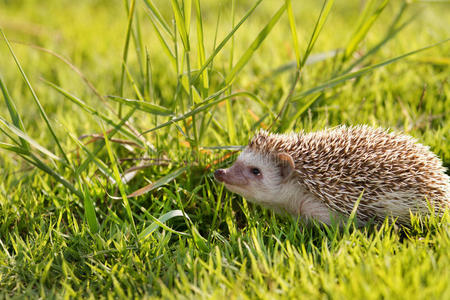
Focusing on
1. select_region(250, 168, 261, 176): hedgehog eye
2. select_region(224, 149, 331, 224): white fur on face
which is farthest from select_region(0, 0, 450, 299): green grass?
select_region(250, 168, 261, 176): hedgehog eye

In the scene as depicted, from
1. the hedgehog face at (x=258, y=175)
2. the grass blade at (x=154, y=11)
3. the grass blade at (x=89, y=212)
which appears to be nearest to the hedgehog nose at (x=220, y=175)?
the hedgehog face at (x=258, y=175)

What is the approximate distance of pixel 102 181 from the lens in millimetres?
3555

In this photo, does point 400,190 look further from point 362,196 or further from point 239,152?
point 239,152

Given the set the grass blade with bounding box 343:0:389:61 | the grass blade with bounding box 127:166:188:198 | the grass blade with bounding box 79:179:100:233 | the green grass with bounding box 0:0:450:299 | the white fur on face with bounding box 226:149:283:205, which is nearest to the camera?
the green grass with bounding box 0:0:450:299

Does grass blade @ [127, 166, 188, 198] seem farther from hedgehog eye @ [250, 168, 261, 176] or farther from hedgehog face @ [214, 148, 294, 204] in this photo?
hedgehog eye @ [250, 168, 261, 176]

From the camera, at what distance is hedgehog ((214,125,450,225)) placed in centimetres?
288

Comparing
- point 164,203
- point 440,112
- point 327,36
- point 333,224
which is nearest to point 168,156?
point 164,203

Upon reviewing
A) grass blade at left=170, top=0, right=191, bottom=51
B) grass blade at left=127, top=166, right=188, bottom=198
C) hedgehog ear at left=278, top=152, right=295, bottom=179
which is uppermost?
grass blade at left=170, top=0, right=191, bottom=51

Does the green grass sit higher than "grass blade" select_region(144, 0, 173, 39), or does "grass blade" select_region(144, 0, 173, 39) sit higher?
"grass blade" select_region(144, 0, 173, 39)

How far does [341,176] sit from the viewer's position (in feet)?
9.82

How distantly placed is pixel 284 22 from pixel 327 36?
1.12 meters

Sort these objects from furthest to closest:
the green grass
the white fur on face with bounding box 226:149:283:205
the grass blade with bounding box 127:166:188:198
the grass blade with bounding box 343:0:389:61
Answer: the grass blade with bounding box 343:0:389:61
the white fur on face with bounding box 226:149:283:205
the grass blade with bounding box 127:166:188:198
the green grass

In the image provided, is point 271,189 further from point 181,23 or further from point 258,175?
point 181,23

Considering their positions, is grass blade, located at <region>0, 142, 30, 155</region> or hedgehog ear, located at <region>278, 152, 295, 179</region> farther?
hedgehog ear, located at <region>278, 152, 295, 179</region>
